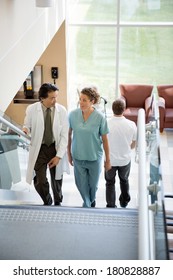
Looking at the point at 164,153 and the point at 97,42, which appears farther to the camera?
the point at 97,42

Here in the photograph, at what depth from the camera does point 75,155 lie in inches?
216

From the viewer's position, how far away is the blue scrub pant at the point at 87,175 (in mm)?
5547

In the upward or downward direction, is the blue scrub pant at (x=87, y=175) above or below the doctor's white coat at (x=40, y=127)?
below

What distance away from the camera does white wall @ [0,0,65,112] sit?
4.76 m

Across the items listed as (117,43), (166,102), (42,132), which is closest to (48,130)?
(42,132)

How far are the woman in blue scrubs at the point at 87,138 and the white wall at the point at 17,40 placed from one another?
78 centimetres

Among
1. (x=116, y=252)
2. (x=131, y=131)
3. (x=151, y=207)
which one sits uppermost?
(x=131, y=131)

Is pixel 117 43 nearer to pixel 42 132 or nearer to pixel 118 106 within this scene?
pixel 118 106

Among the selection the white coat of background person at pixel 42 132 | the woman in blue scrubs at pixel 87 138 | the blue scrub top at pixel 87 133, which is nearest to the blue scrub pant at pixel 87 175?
the woman in blue scrubs at pixel 87 138

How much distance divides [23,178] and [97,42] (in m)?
5.52

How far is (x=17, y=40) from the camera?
524 cm

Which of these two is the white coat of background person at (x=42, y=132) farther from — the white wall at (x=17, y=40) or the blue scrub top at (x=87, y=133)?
the white wall at (x=17, y=40)

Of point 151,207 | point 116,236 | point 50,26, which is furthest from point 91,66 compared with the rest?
point 151,207

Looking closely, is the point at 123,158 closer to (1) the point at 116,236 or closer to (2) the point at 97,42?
(1) the point at 116,236
